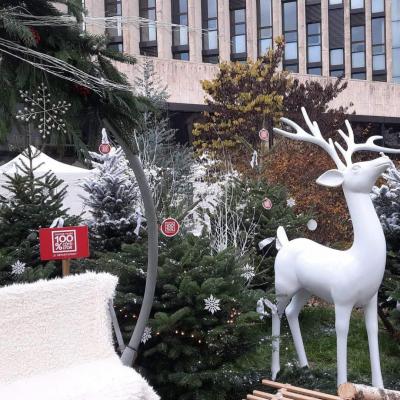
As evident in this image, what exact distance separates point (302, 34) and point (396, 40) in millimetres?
5036

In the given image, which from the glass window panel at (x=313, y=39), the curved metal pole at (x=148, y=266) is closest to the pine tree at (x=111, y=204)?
the curved metal pole at (x=148, y=266)

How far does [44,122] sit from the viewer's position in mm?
3492

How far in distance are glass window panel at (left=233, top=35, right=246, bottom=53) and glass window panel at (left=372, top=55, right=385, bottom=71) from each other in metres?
6.96

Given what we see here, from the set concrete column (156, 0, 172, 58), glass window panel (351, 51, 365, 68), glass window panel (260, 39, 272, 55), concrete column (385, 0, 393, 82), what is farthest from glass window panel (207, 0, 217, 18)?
concrete column (385, 0, 393, 82)

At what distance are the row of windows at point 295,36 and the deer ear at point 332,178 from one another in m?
29.6

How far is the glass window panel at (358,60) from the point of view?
3516cm

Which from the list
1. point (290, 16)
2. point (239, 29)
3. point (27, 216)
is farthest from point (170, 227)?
point (290, 16)

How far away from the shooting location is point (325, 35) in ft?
113

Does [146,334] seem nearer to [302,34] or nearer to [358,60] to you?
[302,34]

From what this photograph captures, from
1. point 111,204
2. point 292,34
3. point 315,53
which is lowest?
point 111,204

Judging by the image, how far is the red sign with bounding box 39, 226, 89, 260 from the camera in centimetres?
481

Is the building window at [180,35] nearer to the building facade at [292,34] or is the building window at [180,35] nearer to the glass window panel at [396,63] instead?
the building facade at [292,34]

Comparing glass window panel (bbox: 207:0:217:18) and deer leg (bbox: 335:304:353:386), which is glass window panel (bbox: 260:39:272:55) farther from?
deer leg (bbox: 335:304:353:386)

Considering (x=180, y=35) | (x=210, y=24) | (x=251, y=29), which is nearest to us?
(x=251, y=29)
